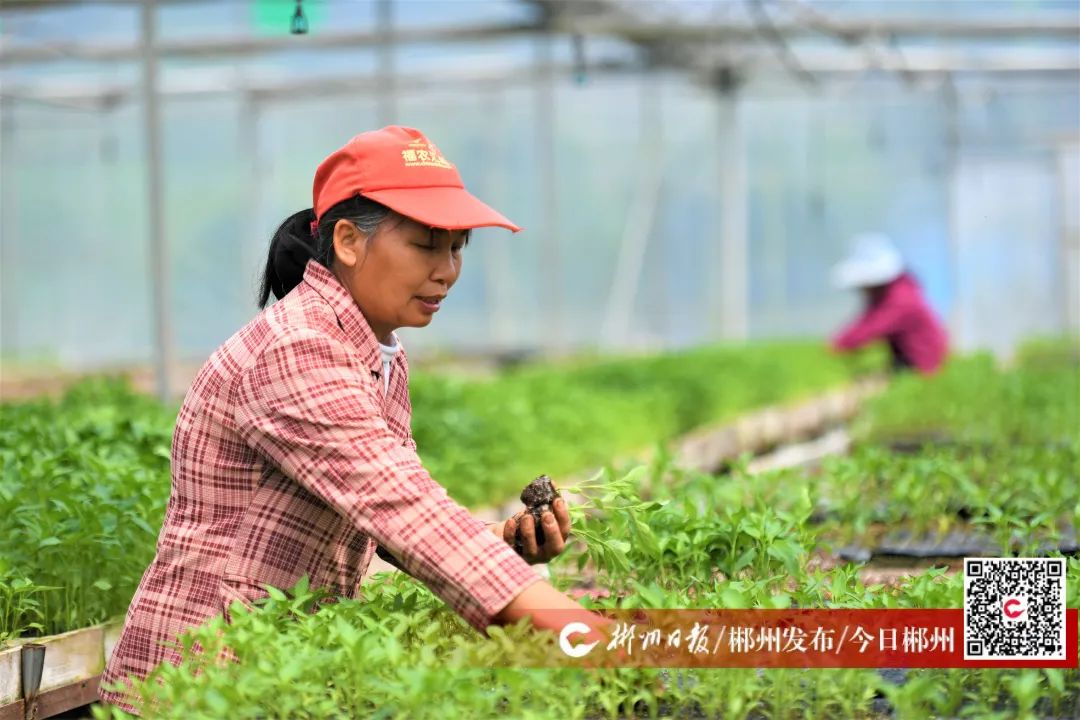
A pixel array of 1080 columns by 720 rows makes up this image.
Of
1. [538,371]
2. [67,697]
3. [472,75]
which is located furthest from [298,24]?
[472,75]

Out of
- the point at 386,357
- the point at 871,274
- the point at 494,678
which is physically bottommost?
the point at 494,678

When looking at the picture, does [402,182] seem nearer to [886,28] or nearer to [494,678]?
[494,678]

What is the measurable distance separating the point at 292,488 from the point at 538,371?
840 centimetres

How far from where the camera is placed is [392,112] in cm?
1002

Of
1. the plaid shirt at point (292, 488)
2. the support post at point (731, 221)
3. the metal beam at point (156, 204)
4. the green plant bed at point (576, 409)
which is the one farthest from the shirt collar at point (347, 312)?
the support post at point (731, 221)

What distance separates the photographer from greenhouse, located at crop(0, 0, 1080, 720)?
7.65 ft

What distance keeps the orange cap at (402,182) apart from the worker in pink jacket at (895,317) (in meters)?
8.95

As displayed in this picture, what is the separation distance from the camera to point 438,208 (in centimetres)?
254

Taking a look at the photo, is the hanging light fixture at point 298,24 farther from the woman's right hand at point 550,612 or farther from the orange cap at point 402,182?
the woman's right hand at point 550,612

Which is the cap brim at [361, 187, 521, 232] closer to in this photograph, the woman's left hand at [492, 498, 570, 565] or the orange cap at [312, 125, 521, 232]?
the orange cap at [312, 125, 521, 232]

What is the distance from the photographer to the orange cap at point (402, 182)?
252 centimetres

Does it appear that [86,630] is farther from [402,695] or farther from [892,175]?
[892,175]

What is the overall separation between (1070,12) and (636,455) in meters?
10.4

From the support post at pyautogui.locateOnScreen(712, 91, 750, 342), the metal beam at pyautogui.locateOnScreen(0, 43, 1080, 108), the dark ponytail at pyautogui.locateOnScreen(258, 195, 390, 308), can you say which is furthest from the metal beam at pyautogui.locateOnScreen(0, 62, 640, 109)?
the dark ponytail at pyautogui.locateOnScreen(258, 195, 390, 308)
